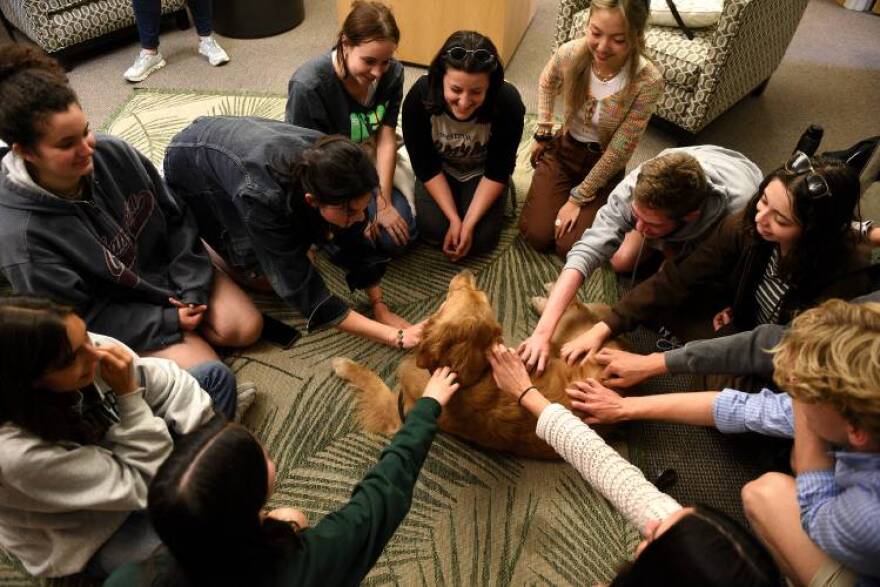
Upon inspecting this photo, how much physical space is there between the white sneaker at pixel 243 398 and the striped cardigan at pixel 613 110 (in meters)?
1.47

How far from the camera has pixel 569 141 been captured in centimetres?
242

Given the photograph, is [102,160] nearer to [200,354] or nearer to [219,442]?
[200,354]

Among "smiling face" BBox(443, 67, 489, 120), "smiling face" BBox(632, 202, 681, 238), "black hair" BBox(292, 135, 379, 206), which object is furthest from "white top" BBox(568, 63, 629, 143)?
"black hair" BBox(292, 135, 379, 206)

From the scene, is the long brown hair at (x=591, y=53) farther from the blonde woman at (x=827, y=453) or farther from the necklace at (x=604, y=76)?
the blonde woman at (x=827, y=453)

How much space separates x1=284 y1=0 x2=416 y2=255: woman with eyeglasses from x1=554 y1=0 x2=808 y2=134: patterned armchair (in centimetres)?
115

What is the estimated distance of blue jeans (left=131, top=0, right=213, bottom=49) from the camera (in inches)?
127

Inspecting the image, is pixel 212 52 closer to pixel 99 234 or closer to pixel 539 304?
pixel 99 234

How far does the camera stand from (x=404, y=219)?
2389 mm

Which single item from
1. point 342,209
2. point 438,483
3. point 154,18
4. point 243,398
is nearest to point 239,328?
point 243,398

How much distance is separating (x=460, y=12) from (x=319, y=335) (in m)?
2.11

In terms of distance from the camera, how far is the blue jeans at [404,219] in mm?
2320

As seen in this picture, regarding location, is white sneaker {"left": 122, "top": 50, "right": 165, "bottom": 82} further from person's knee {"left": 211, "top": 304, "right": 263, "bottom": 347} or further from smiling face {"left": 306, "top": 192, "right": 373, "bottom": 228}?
smiling face {"left": 306, "top": 192, "right": 373, "bottom": 228}

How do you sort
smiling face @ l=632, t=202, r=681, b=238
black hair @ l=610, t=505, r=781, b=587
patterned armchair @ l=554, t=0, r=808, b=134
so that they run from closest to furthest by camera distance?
black hair @ l=610, t=505, r=781, b=587
smiling face @ l=632, t=202, r=681, b=238
patterned armchair @ l=554, t=0, r=808, b=134

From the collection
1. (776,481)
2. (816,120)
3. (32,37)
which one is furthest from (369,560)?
(32,37)
